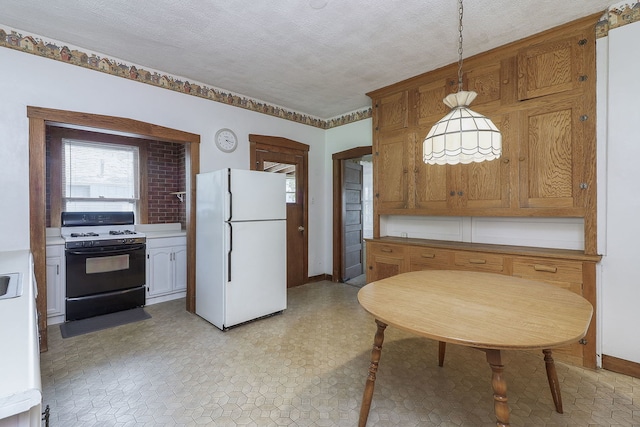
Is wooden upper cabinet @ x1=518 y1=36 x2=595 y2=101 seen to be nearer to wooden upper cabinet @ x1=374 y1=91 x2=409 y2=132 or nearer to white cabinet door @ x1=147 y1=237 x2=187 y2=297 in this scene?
wooden upper cabinet @ x1=374 y1=91 x2=409 y2=132

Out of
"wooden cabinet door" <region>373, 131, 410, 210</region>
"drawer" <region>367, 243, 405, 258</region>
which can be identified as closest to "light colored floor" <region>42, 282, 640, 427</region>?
"drawer" <region>367, 243, 405, 258</region>

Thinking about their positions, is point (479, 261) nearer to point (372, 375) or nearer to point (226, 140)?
point (372, 375)

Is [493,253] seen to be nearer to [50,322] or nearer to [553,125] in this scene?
[553,125]

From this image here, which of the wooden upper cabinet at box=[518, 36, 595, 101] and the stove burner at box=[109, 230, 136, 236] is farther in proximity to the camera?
the stove burner at box=[109, 230, 136, 236]

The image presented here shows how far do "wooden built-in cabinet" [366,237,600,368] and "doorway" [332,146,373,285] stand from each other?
135cm

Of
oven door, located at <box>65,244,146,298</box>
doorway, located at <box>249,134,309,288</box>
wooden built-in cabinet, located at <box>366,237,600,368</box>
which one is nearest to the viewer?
wooden built-in cabinet, located at <box>366,237,600,368</box>

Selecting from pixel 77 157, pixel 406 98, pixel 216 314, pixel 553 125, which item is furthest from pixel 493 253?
pixel 77 157

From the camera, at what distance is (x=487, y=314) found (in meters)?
1.38

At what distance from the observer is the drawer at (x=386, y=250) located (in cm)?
336

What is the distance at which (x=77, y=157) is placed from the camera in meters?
3.85

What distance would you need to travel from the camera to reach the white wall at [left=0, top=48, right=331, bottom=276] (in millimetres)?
2443

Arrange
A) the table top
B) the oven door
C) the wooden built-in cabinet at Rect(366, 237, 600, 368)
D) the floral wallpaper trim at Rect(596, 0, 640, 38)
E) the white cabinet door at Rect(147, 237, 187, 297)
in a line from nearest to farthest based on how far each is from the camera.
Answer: the table top < the floral wallpaper trim at Rect(596, 0, 640, 38) < the wooden built-in cabinet at Rect(366, 237, 600, 368) < the oven door < the white cabinet door at Rect(147, 237, 187, 297)

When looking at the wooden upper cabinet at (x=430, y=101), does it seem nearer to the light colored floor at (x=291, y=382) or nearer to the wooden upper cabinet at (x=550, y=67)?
the wooden upper cabinet at (x=550, y=67)

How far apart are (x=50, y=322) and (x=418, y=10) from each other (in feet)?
14.8
